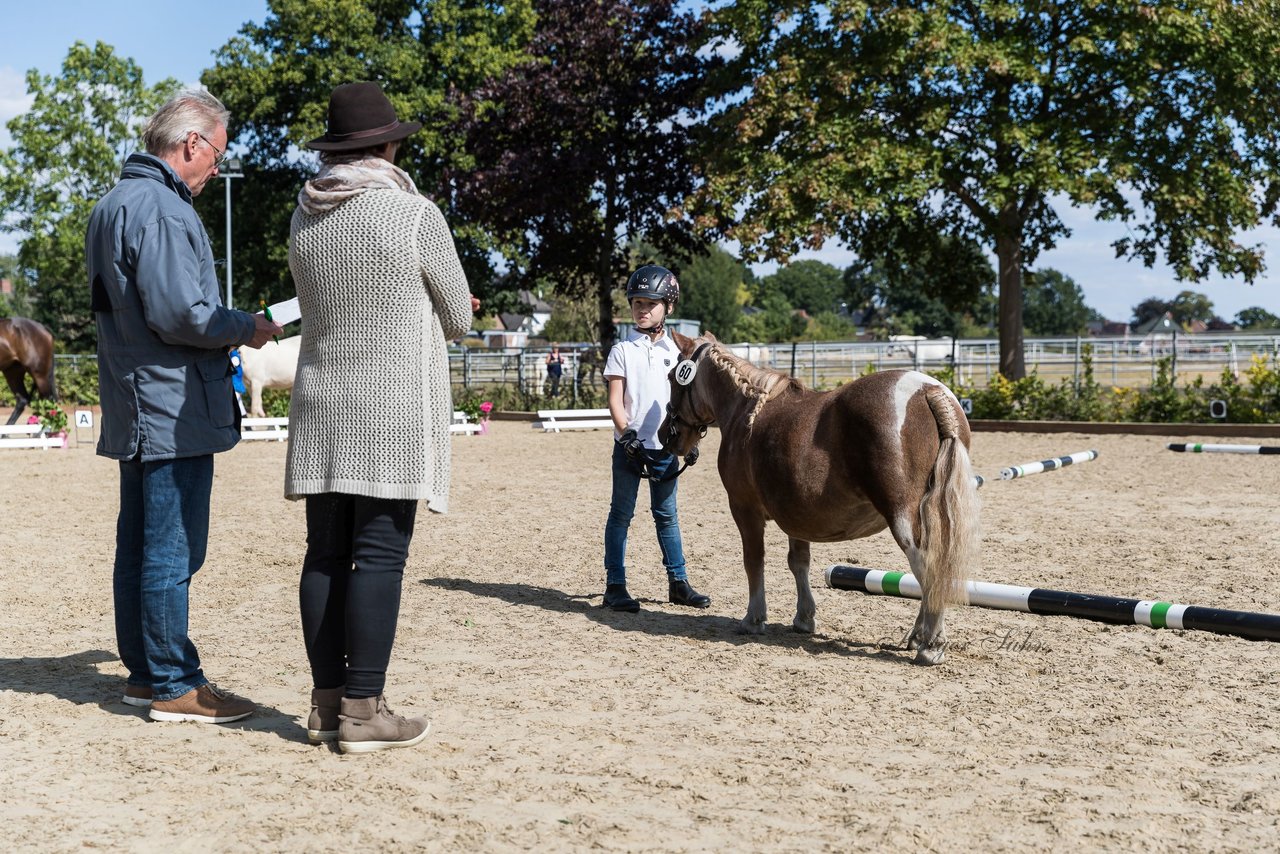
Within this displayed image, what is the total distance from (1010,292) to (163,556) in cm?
2307

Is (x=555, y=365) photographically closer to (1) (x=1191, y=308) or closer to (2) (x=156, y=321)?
(2) (x=156, y=321)

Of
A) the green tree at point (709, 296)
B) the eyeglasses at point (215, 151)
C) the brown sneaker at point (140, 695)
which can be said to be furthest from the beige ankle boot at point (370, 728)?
the green tree at point (709, 296)

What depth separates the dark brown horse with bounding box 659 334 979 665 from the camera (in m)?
5.05

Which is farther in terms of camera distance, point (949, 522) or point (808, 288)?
point (808, 288)

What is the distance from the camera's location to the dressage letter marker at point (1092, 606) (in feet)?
17.8

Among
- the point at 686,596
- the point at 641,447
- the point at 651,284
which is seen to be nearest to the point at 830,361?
the point at 686,596

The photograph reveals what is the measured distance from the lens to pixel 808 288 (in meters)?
146

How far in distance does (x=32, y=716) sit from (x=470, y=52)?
36387mm

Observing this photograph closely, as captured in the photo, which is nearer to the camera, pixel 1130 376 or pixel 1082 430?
pixel 1082 430

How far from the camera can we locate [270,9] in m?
39.0

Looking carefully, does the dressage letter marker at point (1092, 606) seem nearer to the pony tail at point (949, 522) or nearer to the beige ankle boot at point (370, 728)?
the pony tail at point (949, 522)

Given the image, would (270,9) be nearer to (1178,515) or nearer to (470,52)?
(470,52)

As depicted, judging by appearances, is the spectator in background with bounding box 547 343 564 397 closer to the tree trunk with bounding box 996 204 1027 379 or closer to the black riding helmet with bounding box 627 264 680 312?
the tree trunk with bounding box 996 204 1027 379

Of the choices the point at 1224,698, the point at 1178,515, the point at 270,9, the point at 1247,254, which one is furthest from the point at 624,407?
the point at 270,9
